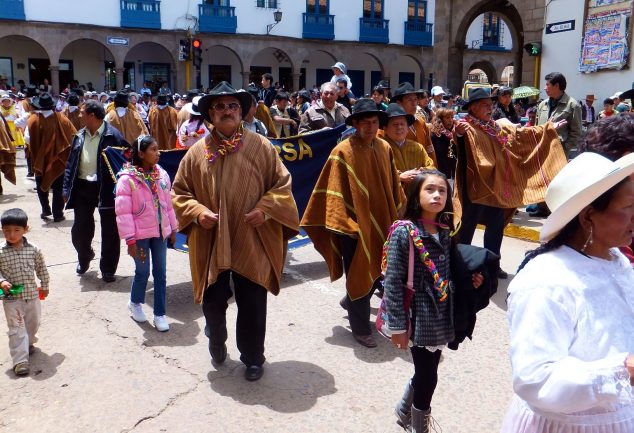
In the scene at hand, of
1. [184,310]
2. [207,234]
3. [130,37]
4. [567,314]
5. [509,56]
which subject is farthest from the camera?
[509,56]

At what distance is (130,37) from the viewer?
3064 centimetres

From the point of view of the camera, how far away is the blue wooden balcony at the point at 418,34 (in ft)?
124

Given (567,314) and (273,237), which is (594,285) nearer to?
(567,314)

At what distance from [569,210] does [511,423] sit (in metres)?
0.74

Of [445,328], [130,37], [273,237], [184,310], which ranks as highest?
[130,37]

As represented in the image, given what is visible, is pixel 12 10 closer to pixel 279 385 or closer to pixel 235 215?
pixel 235 215

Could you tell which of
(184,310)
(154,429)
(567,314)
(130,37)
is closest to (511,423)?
(567,314)

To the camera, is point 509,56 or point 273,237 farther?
point 509,56

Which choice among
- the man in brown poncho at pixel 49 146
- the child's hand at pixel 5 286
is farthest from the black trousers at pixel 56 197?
the child's hand at pixel 5 286

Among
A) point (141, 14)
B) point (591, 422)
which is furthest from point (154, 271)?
point (141, 14)

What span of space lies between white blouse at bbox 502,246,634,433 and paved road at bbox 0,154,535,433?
1794 millimetres

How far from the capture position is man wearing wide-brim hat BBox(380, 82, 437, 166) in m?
5.68

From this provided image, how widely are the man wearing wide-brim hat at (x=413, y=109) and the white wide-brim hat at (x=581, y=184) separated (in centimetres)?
390

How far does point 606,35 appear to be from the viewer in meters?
14.1
